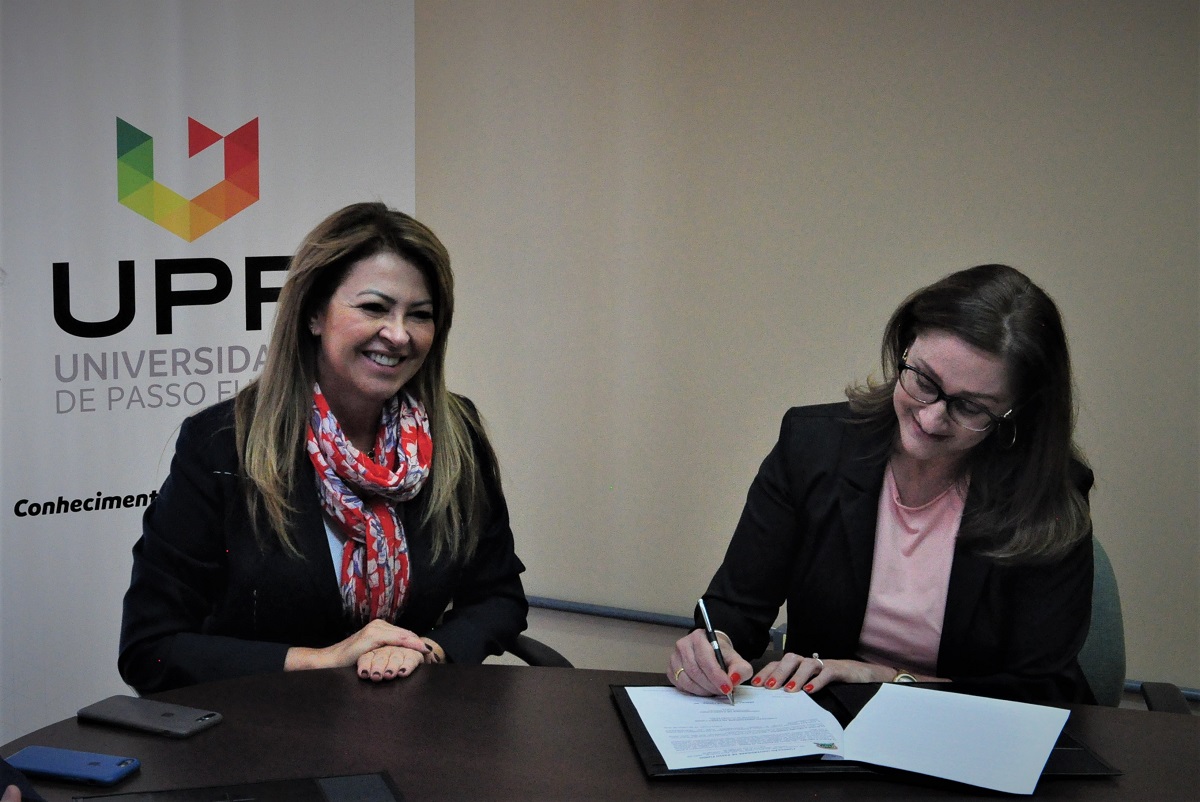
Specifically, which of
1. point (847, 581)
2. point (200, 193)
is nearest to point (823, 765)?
point (847, 581)

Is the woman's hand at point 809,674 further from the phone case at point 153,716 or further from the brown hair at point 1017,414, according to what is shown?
the phone case at point 153,716

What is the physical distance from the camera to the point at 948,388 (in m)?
1.84

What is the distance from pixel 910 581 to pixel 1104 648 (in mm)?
497

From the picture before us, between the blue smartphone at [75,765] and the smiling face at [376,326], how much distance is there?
950 millimetres

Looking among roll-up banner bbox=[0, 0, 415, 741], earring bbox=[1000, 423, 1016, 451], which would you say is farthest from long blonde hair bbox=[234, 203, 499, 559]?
earring bbox=[1000, 423, 1016, 451]

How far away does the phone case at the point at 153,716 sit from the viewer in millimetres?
1419

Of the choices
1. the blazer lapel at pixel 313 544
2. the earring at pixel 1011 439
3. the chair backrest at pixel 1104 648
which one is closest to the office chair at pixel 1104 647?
the chair backrest at pixel 1104 648

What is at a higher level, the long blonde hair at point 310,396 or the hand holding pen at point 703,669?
the long blonde hair at point 310,396

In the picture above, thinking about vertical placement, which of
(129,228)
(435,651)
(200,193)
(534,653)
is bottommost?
(534,653)

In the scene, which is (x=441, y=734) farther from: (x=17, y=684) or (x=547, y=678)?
(x=17, y=684)

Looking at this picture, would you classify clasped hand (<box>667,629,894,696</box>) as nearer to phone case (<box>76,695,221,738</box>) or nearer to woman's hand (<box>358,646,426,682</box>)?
woman's hand (<box>358,646,426,682</box>)

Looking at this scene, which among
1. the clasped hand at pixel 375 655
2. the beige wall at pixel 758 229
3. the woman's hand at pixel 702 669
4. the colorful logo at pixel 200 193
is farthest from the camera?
the colorful logo at pixel 200 193

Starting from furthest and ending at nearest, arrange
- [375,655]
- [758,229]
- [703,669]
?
[758,229]
[375,655]
[703,669]

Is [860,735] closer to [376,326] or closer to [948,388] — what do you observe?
[948,388]
